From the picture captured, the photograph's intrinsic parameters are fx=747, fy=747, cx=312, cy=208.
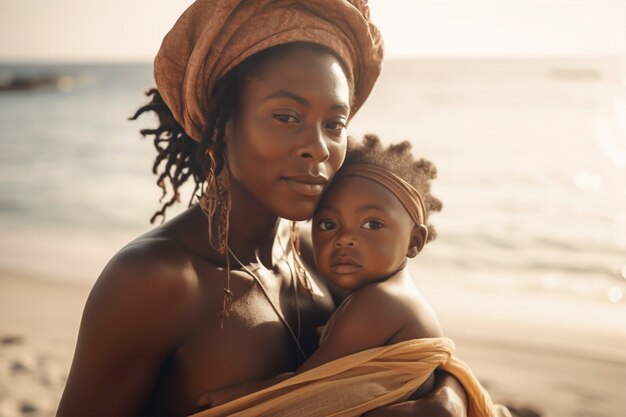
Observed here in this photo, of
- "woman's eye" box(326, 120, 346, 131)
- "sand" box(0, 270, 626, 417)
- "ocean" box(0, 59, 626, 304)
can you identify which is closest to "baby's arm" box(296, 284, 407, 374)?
"woman's eye" box(326, 120, 346, 131)

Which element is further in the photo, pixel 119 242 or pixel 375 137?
pixel 119 242

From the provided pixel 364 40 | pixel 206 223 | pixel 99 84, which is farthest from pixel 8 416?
pixel 99 84

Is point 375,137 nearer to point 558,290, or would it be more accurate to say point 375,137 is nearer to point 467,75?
point 558,290

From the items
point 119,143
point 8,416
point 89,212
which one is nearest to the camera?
point 8,416

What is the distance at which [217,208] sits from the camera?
7.73 feet

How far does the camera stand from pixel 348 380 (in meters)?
2.13

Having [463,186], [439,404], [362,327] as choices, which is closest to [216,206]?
[362,327]

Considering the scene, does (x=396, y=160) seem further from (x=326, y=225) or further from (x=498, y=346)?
(x=498, y=346)

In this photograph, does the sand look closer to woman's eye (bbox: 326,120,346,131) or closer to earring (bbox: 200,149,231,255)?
earring (bbox: 200,149,231,255)

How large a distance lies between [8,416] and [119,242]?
4541 millimetres

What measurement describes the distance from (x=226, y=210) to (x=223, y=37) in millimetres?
530

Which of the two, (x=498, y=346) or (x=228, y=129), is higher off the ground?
(x=228, y=129)

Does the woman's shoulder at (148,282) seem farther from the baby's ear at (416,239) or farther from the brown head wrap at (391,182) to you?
the baby's ear at (416,239)

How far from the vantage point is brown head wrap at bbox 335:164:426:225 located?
97.8 inches
